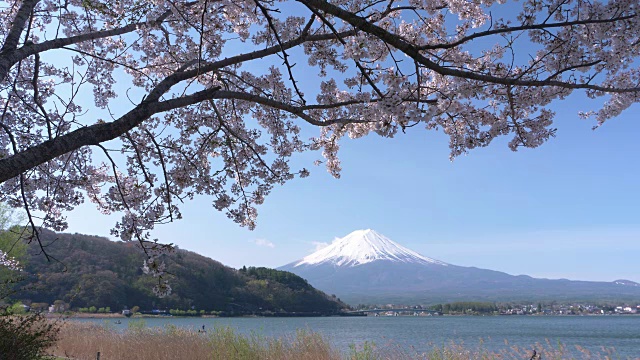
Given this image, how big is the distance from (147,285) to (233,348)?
3806 cm

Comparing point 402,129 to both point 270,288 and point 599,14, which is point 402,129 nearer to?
point 599,14

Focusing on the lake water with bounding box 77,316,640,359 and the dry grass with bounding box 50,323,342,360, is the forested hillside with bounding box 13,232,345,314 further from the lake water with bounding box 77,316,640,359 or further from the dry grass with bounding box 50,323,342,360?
the dry grass with bounding box 50,323,342,360

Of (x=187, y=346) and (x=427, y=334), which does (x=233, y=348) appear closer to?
(x=187, y=346)

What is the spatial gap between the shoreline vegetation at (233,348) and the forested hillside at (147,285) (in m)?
24.1

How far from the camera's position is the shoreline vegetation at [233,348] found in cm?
734

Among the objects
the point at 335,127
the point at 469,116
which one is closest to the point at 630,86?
the point at 469,116

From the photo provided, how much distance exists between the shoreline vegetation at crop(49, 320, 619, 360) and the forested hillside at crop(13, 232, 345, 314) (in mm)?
24073

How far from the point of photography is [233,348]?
26.7 ft

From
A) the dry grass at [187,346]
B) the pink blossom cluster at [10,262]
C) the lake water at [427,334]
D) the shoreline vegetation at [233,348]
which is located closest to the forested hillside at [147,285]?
the lake water at [427,334]

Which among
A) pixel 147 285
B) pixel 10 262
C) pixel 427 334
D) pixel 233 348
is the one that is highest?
pixel 147 285

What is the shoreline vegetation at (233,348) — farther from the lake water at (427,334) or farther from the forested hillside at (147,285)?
the forested hillside at (147,285)

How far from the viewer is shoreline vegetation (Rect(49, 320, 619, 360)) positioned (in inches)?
289

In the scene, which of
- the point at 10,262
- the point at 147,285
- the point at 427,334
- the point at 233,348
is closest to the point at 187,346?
the point at 233,348

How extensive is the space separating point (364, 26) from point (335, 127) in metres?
2.48
